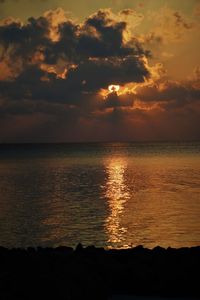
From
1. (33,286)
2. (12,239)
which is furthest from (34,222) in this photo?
(33,286)

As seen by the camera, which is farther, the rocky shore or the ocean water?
the ocean water

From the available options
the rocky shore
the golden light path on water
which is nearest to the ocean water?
the golden light path on water

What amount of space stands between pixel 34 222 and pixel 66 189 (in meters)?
25.4

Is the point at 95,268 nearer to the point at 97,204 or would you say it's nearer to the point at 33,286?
the point at 33,286

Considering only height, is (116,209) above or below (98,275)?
below

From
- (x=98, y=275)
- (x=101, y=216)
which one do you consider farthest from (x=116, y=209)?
(x=98, y=275)

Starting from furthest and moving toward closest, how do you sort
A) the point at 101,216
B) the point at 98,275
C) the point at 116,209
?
1. the point at 116,209
2. the point at 101,216
3. the point at 98,275

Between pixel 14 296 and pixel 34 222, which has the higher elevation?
pixel 14 296

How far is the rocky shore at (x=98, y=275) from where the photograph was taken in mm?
9688

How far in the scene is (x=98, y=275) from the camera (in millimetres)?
12273

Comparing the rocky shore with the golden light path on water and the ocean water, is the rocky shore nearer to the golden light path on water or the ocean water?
the ocean water

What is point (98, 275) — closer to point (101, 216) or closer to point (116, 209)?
point (101, 216)

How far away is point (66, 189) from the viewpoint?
2279 inches

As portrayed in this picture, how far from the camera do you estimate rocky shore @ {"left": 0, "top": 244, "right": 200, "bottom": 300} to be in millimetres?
9688
